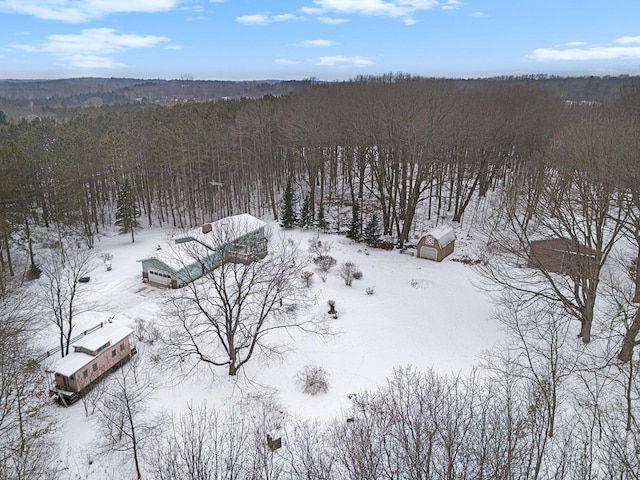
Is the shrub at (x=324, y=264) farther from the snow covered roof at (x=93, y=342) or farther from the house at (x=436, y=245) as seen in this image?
the snow covered roof at (x=93, y=342)

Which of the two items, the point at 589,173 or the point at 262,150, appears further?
the point at 262,150

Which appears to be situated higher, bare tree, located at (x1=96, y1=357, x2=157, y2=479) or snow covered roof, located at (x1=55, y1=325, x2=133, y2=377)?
snow covered roof, located at (x1=55, y1=325, x2=133, y2=377)

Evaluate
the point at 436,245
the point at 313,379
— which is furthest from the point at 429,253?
the point at 313,379

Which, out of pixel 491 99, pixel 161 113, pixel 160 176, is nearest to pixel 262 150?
pixel 160 176

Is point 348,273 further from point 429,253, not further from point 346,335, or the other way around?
point 429,253

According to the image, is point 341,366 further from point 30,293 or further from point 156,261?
point 30,293

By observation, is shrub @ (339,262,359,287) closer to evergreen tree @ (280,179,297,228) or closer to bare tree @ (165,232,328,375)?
bare tree @ (165,232,328,375)

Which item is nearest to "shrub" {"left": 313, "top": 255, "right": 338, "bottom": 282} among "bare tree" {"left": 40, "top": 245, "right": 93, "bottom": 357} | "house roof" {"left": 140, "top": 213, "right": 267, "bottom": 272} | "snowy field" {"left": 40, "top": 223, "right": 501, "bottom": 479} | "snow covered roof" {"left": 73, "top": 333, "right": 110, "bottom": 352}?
"snowy field" {"left": 40, "top": 223, "right": 501, "bottom": 479}
